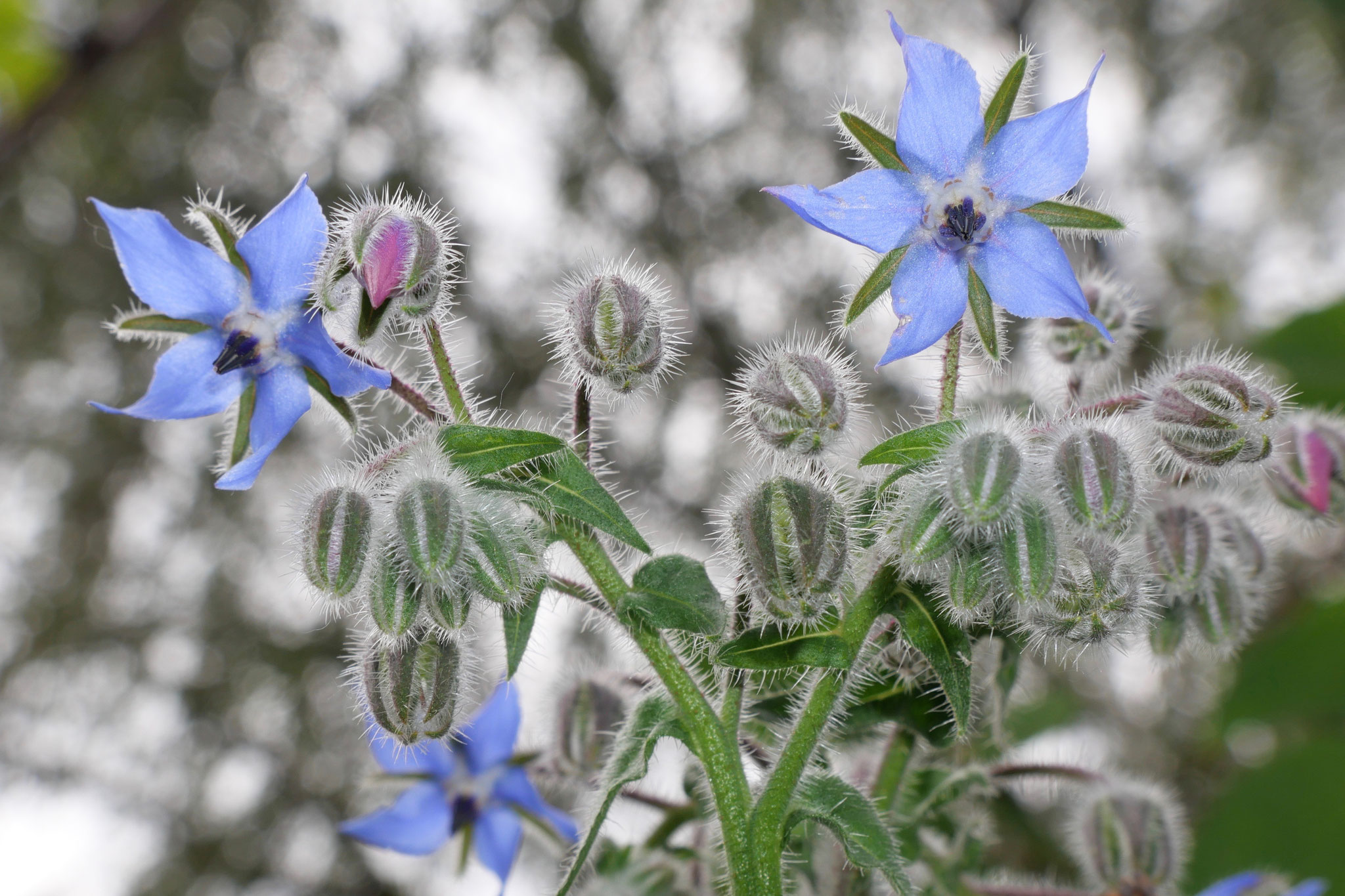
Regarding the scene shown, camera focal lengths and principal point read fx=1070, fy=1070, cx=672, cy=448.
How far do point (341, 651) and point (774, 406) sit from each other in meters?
4.34

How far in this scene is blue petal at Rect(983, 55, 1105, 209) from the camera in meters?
1.10

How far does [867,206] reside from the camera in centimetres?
109

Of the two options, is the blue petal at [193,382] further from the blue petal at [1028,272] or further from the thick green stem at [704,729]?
the blue petal at [1028,272]

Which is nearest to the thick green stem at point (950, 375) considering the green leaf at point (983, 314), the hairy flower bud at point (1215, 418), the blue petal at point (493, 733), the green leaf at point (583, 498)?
the green leaf at point (983, 314)

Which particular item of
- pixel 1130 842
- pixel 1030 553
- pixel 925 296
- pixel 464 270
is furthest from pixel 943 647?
pixel 464 270

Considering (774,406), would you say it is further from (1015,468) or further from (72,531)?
(72,531)

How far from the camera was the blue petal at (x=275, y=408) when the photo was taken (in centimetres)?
107

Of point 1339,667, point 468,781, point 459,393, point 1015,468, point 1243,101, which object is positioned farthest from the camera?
point 1243,101

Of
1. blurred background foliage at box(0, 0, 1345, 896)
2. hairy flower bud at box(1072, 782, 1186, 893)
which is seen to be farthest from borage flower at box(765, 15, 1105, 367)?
blurred background foliage at box(0, 0, 1345, 896)

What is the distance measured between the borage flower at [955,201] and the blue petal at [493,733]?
0.89 m

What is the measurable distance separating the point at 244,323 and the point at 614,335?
0.38 m

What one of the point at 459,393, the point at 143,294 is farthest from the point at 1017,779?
the point at 143,294

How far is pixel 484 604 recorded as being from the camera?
3.48 ft

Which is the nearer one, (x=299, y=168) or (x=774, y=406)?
(x=774, y=406)
